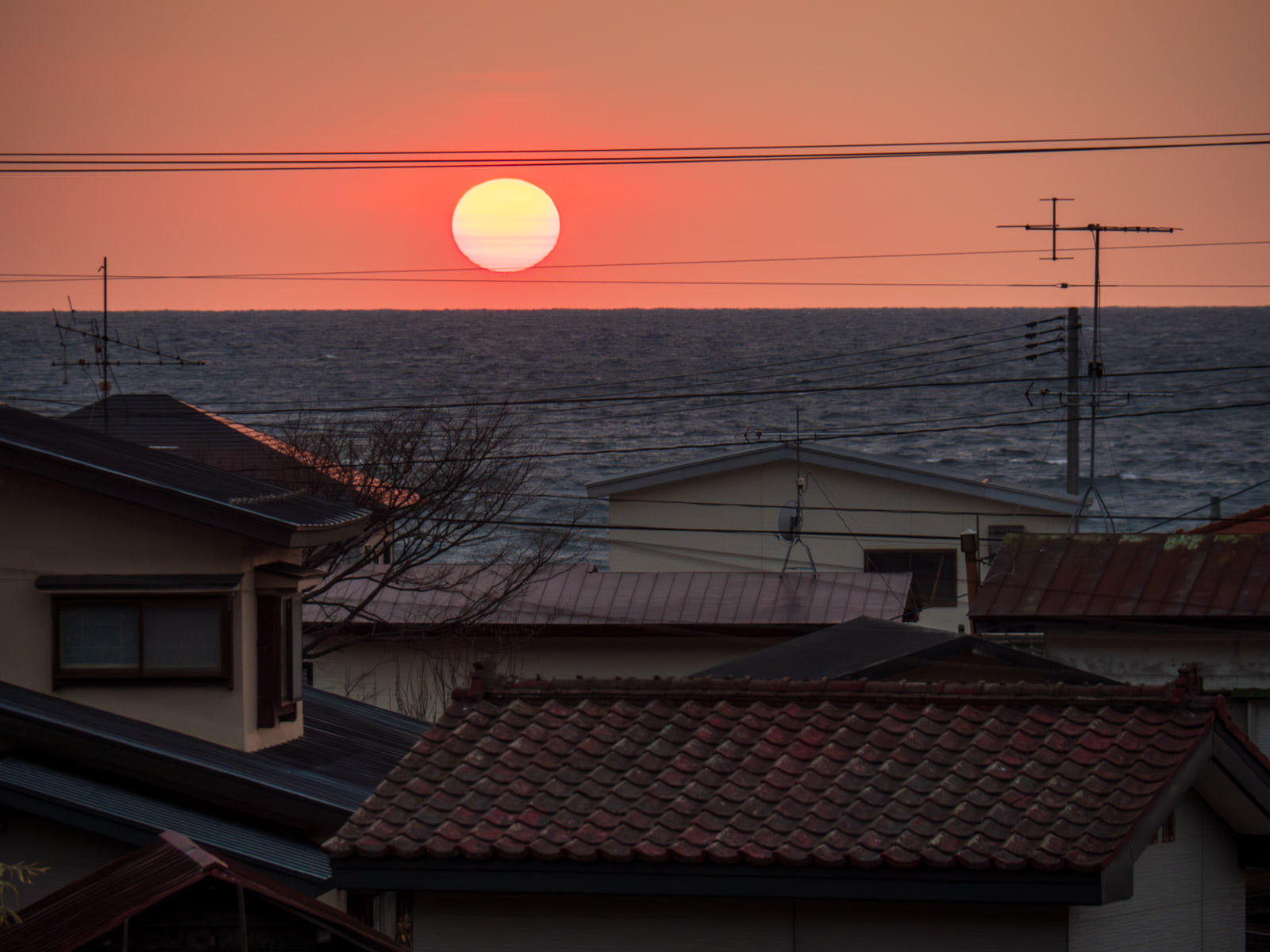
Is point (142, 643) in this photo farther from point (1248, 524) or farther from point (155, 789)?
point (1248, 524)

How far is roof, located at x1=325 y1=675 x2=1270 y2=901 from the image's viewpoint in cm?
668

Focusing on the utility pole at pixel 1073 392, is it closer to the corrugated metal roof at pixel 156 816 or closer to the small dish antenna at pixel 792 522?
the small dish antenna at pixel 792 522

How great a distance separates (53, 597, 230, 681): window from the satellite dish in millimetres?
18351

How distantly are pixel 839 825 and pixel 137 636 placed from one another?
23.0 ft

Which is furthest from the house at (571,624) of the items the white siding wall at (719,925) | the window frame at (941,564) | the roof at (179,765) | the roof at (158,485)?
the white siding wall at (719,925)

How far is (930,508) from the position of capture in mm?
31469

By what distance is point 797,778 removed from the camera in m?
7.24

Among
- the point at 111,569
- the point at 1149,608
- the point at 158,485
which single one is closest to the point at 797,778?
the point at 158,485

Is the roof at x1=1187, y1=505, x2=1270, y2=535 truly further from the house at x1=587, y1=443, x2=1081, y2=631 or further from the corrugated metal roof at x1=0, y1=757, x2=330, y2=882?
the corrugated metal roof at x1=0, y1=757, x2=330, y2=882

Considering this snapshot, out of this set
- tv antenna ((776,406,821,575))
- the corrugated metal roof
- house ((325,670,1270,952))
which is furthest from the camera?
tv antenna ((776,406,821,575))

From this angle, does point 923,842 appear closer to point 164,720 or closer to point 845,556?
point 164,720

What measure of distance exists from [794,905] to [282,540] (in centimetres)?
612

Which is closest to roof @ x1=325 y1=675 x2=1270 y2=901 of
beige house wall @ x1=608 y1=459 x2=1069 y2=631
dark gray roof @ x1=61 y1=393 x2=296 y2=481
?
dark gray roof @ x1=61 y1=393 x2=296 y2=481

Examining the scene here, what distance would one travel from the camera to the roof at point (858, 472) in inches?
1213
